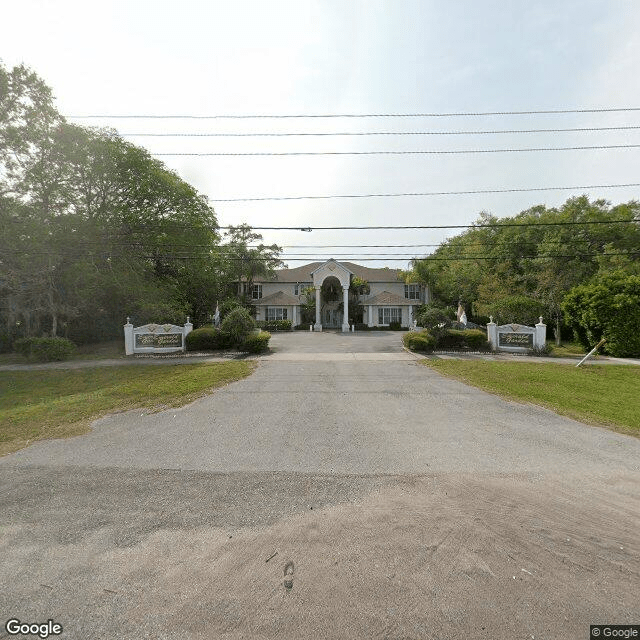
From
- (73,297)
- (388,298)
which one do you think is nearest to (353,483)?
(73,297)

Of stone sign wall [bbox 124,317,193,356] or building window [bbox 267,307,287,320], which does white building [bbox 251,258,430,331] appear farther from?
stone sign wall [bbox 124,317,193,356]

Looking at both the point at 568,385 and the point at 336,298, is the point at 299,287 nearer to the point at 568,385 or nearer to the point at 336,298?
the point at 336,298

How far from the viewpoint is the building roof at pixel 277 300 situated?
1395 inches

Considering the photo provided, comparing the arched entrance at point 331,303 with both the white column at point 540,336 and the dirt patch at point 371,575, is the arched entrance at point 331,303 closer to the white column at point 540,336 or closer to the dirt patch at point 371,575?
the white column at point 540,336

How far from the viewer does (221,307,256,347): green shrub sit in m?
16.9

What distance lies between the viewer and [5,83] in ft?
55.8

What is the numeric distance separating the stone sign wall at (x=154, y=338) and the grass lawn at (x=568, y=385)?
1272 cm

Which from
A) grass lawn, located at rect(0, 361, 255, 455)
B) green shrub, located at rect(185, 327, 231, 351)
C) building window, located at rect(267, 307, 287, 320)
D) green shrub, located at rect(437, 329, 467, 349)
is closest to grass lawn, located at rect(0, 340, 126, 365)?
grass lawn, located at rect(0, 361, 255, 455)

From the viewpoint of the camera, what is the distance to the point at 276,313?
35.9 metres

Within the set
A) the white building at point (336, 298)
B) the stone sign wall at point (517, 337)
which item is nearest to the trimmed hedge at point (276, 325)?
the white building at point (336, 298)

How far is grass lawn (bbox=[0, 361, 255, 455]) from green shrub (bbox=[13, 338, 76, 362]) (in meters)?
2.42

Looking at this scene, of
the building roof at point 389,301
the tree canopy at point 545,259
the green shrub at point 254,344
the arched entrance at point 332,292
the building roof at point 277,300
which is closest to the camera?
the green shrub at point 254,344

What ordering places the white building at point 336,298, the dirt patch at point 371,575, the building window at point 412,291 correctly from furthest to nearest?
the building window at point 412,291
the white building at point 336,298
the dirt patch at point 371,575

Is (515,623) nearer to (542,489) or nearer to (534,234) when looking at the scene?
(542,489)
